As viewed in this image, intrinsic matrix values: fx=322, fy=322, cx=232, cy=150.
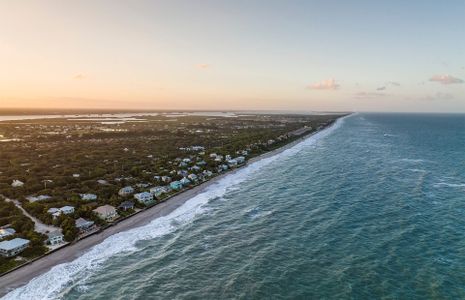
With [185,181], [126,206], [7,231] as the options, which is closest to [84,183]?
[126,206]

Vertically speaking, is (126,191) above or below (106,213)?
above

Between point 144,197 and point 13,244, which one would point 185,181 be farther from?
point 13,244

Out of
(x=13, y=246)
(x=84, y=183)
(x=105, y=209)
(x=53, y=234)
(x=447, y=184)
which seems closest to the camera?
(x=13, y=246)

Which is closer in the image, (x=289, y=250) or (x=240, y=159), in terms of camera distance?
(x=289, y=250)

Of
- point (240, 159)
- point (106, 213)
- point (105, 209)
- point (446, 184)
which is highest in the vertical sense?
point (240, 159)

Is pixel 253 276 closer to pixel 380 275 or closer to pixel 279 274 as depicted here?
pixel 279 274

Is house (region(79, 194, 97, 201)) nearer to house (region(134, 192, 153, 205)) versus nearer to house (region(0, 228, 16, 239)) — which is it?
house (region(134, 192, 153, 205))

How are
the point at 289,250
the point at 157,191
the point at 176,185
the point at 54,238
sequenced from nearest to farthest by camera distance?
the point at 289,250 → the point at 54,238 → the point at 157,191 → the point at 176,185

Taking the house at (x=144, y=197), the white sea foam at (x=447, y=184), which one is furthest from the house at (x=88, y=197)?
the white sea foam at (x=447, y=184)
